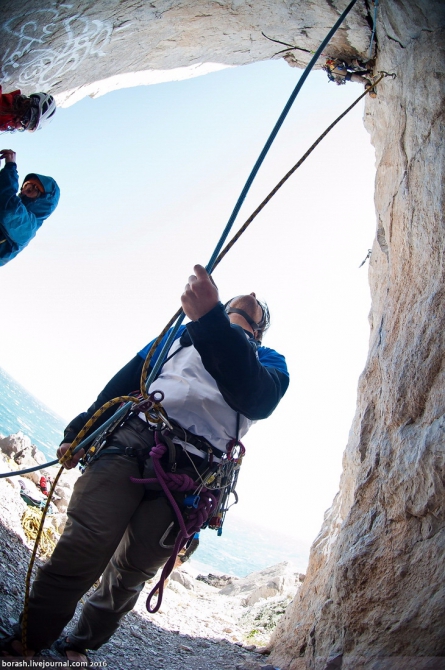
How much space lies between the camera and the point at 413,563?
1.95m

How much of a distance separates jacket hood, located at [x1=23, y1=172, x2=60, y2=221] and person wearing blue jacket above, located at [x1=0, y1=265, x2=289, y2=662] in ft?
7.46

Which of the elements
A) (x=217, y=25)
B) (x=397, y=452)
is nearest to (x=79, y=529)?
(x=397, y=452)

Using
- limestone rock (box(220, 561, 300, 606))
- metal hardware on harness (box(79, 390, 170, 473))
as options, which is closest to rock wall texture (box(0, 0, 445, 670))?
metal hardware on harness (box(79, 390, 170, 473))

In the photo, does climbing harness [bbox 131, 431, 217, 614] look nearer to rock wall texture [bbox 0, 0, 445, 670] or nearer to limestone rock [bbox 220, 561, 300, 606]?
rock wall texture [bbox 0, 0, 445, 670]

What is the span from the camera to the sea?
19.3m

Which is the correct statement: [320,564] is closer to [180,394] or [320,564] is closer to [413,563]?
[413,563]

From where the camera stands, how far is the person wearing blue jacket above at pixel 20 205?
3.18 meters

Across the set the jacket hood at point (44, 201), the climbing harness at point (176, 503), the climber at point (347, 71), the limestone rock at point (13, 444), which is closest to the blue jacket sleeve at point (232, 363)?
the climbing harness at point (176, 503)

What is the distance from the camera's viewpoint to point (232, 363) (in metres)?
1.75

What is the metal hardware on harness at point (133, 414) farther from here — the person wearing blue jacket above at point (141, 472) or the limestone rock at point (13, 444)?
the limestone rock at point (13, 444)

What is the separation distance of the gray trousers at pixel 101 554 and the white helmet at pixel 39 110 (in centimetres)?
305

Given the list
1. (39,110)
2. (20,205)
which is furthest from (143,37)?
(20,205)

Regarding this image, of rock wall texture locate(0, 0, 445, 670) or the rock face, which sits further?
the rock face

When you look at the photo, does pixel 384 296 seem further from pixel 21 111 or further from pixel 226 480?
pixel 21 111
